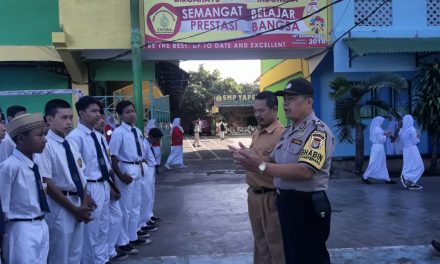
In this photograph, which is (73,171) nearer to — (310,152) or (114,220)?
(114,220)

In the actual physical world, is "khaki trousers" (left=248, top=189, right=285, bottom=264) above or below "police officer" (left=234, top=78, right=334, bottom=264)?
below

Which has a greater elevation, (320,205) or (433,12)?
(433,12)

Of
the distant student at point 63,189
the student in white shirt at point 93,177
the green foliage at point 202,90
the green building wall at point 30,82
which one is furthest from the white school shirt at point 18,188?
the green foliage at point 202,90

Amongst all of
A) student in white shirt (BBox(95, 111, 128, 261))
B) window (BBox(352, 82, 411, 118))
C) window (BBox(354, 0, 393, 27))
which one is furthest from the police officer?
window (BBox(352, 82, 411, 118))

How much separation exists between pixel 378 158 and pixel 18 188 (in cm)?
936

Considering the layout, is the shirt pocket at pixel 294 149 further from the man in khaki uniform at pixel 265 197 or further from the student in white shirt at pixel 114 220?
the student in white shirt at pixel 114 220

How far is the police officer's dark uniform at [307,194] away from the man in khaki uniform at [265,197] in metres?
0.56

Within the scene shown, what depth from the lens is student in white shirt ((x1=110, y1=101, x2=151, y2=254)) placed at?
18.7 ft

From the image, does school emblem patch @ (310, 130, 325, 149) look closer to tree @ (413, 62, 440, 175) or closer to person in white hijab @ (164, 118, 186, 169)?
tree @ (413, 62, 440, 175)

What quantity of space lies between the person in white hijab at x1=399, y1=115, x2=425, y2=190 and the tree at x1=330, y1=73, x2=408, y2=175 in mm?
1001

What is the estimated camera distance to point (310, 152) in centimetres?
311

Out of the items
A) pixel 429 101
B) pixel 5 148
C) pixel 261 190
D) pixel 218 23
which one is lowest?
pixel 261 190

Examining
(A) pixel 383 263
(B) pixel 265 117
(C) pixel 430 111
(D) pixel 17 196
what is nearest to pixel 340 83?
(C) pixel 430 111

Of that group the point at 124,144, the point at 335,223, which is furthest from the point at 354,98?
the point at 124,144
